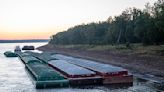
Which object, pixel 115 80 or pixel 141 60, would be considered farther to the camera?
pixel 141 60

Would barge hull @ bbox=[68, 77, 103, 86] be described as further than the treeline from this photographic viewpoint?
No

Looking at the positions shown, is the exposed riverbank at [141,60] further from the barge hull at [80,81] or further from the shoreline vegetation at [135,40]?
the barge hull at [80,81]

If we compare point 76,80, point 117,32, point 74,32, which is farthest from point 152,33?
point 74,32

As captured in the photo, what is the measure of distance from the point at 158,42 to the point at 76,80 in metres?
47.4

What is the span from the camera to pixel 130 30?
108m

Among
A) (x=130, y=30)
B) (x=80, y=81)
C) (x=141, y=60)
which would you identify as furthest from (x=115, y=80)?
(x=130, y=30)

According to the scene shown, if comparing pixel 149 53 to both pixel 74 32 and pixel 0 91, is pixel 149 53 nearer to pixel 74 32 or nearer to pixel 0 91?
pixel 0 91

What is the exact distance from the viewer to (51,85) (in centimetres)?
4094

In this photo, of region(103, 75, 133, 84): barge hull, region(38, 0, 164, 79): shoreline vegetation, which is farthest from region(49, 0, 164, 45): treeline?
region(103, 75, 133, 84): barge hull

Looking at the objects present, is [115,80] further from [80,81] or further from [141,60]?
[141,60]

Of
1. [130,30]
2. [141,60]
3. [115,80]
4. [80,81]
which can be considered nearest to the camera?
[80,81]

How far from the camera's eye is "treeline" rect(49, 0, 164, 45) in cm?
7838

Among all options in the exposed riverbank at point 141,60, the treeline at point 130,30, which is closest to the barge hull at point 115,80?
the exposed riverbank at point 141,60

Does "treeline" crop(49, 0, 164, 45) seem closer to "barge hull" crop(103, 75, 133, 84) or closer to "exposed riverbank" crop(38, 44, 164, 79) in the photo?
"exposed riverbank" crop(38, 44, 164, 79)
